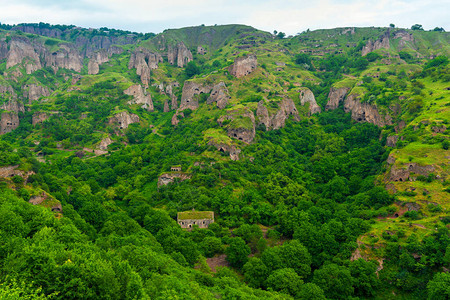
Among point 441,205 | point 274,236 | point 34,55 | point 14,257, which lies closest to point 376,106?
point 441,205

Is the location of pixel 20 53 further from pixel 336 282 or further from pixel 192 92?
pixel 336 282

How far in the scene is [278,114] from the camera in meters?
117

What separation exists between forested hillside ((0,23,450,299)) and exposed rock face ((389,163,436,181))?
39 cm

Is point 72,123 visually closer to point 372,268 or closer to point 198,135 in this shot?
point 198,135

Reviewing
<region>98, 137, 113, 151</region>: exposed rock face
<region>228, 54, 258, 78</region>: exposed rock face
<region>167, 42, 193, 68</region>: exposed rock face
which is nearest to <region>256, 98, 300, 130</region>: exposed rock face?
<region>228, 54, 258, 78</region>: exposed rock face

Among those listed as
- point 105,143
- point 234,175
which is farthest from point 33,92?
point 234,175

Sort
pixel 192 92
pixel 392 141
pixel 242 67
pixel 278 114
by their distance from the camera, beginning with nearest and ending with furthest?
pixel 392 141
pixel 278 114
pixel 192 92
pixel 242 67

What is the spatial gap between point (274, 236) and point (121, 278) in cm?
3949

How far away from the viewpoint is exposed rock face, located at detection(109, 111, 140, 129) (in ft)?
433

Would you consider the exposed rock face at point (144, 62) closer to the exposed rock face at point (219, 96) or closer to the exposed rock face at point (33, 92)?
the exposed rock face at point (33, 92)

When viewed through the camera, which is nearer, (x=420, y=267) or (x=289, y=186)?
(x=420, y=267)

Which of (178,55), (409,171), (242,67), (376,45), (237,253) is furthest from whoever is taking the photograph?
(178,55)

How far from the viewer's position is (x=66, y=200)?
61.8 metres

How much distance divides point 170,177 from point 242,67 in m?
80.9
